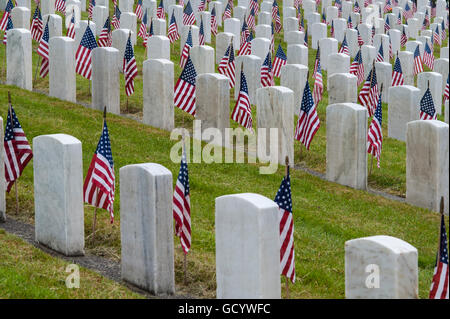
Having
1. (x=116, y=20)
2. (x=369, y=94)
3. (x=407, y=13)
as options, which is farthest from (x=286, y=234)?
(x=407, y=13)

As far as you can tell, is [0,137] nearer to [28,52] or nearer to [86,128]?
[86,128]

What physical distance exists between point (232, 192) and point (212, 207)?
584 millimetres

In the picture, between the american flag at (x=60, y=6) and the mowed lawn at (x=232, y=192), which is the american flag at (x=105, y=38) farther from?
the mowed lawn at (x=232, y=192)

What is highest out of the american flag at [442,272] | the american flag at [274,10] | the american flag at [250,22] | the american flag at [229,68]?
the american flag at [274,10]

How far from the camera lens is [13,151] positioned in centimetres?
980

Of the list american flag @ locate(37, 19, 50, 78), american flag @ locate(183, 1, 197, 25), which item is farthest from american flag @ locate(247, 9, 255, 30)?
american flag @ locate(37, 19, 50, 78)

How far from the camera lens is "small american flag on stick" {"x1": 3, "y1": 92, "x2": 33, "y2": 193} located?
32.1ft

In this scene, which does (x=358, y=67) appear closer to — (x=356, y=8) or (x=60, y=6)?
(x=60, y=6)

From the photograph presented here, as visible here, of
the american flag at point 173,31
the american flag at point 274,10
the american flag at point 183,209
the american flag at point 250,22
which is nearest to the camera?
the american flag at point 183,209

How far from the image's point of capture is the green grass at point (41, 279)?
7.59 meters

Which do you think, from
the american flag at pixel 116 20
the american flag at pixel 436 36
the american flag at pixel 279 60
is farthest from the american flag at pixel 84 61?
the american flag at pixel 436 36

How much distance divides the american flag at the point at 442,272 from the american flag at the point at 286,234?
4.32ft

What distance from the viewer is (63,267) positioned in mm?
8320
